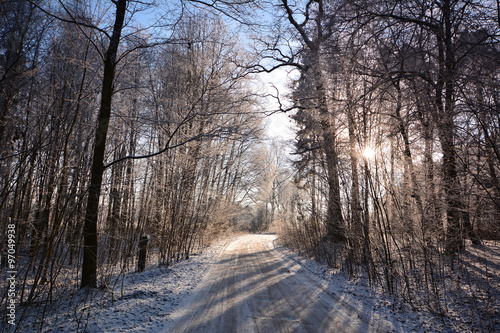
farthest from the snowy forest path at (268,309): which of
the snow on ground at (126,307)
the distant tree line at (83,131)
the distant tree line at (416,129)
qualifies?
the distant tree line at (83,131)

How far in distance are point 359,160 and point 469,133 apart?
1.92 m

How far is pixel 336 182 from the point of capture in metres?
5.87

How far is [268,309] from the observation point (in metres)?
3.86

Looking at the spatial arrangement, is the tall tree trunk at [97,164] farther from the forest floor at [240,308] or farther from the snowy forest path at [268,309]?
the snowy forest path at [268,309]

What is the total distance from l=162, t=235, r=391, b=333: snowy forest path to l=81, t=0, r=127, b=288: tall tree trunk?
2.12m

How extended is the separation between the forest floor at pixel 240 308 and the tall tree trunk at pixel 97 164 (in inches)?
18.4

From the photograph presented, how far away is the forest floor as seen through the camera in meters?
3.26

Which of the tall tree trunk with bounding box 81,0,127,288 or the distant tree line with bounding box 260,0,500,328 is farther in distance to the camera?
the tall tree trunk with bounding box 81,0,127,288

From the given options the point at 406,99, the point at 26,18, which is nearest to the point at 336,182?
the point at 406,99

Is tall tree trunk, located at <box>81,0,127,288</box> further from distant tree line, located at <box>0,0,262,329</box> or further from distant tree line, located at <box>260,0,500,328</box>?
distant tree line, located at <box>260,0,500,328</box>

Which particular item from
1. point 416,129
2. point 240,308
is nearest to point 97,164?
point 240,308

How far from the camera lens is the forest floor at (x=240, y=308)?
128 inches

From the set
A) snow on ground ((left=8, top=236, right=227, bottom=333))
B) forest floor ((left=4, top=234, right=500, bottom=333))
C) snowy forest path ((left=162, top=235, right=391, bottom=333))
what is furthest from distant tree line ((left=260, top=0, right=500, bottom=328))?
snow on ground ((left=8, top=236, right=227, bottom=333))

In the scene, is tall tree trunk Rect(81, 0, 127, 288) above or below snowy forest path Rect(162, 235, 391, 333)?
above
